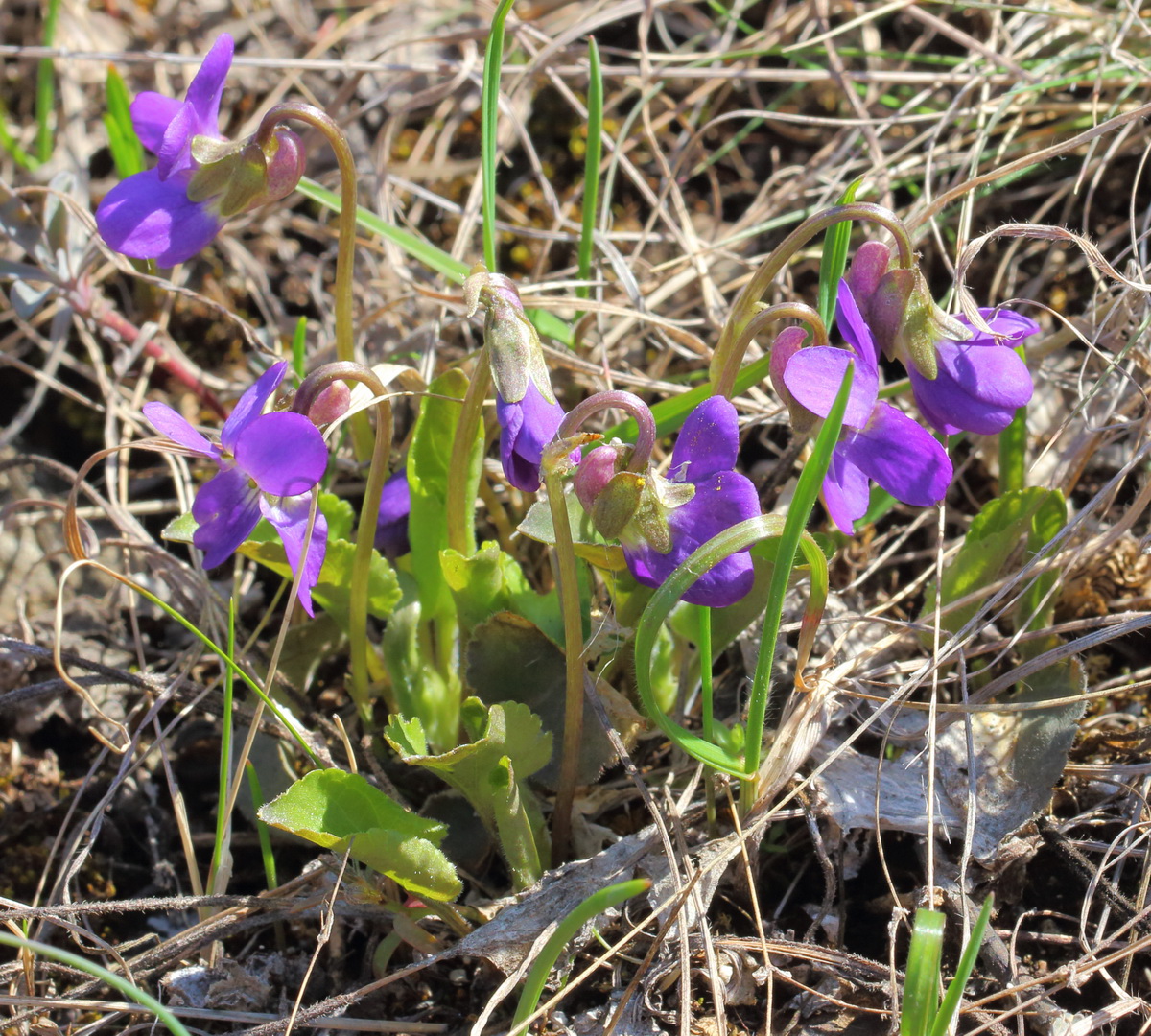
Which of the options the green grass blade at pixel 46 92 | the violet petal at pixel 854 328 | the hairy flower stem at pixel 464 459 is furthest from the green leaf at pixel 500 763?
the green grass blade at pixel 46 92

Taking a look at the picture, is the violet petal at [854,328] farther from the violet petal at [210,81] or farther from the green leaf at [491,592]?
the violet petal at [210,81]

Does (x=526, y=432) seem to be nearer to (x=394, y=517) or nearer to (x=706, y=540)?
(x=706, y=540)

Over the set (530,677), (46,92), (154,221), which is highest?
(46,92)

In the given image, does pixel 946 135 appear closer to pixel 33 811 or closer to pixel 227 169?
pixel 227 169

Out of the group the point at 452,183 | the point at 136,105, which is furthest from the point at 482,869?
the point at 452,183

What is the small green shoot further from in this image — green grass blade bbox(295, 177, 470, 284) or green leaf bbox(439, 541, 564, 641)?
green grass blade bbox(295, 177, 470, 284)

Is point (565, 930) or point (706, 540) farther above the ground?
point (706, 540)

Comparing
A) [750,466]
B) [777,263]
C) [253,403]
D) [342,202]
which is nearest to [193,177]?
[342,202]
